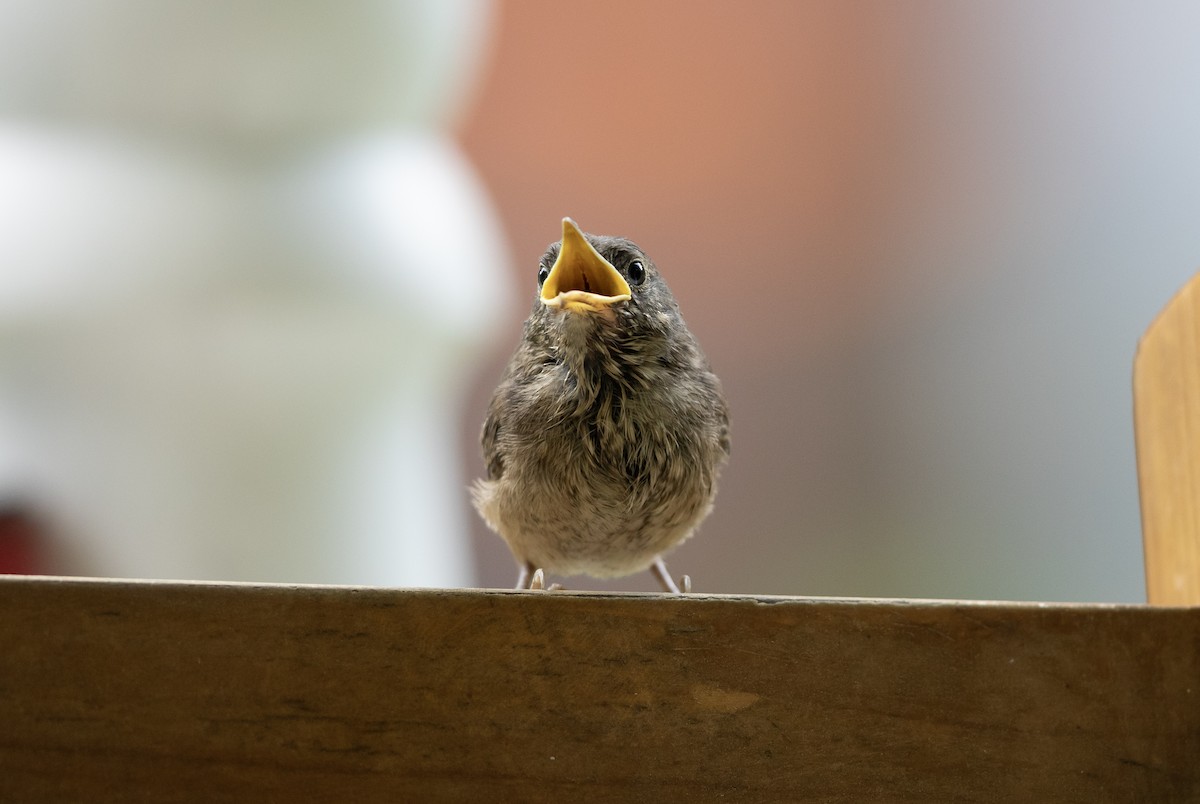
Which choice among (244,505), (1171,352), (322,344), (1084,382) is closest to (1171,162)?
(1084,382)

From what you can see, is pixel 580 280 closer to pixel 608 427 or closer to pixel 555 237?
pixel 608 427

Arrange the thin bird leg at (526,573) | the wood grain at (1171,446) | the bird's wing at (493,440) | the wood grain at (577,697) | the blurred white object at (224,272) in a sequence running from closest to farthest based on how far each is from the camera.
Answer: the wood grain at (577,697) → the wood grain at (1171,446) → the bird's wing at (493,440) → the thin bird leg at (526,573) → the blurred white object at (224,272)

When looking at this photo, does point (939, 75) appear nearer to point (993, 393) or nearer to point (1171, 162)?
point (1171, 162)

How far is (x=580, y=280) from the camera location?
56.5 inches

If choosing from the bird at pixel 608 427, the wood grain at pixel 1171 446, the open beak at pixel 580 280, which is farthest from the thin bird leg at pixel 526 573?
the wood grain at pixel 1171 446

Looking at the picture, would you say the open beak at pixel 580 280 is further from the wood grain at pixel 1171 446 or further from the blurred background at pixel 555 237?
the blurred background at pixel 555 237

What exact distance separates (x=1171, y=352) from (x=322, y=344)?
150 centimetres

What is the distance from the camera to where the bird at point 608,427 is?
1.53m

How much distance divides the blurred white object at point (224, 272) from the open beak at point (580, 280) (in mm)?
778

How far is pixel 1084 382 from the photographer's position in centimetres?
310

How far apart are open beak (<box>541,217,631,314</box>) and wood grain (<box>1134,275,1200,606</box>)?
0.61m

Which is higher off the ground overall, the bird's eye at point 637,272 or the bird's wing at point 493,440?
the bird's eye at point 637,272

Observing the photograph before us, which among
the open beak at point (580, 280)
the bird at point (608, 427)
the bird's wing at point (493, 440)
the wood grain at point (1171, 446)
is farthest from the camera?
the bird's wing at point (493, 440)

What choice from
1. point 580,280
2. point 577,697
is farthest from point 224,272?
point 577,697
